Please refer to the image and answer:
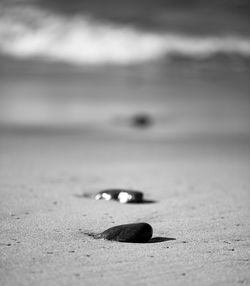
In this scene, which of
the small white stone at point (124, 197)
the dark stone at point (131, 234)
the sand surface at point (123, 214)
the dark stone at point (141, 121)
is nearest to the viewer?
the sand surface at point (123, 214)

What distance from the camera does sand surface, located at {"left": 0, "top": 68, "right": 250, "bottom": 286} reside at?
3.39 metres

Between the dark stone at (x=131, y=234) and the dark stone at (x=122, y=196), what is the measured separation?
1258 mm

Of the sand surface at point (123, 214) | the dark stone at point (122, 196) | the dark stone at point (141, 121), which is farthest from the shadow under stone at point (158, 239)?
the dark stone at point (141, 121)

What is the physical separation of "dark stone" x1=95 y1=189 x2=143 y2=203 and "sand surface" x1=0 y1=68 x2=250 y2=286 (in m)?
0.14

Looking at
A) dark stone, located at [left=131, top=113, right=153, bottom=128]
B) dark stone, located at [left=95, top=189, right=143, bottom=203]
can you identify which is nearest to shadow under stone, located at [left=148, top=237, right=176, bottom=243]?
dark stone, located at [left=95, top=189, right=143, bottom=203]

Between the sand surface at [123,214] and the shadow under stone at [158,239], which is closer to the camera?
the sand surface at [123,214]

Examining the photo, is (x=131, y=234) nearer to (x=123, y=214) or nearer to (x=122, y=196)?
(x=123, y=214)

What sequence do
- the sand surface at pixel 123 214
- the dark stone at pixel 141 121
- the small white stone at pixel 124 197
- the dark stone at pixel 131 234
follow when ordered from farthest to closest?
the dark stone at pixel 141 121
the small white stone at pixel 124 197
the dark stone at pixel 131 234
the sand surface at pixel 123 214

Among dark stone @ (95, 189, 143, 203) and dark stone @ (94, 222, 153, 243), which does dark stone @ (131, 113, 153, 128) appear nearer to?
dark stone @ (95, 189, 143, 203)

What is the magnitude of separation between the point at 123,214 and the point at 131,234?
876 mm

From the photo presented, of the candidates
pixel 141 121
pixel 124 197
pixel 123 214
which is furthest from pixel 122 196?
pixel 141 121

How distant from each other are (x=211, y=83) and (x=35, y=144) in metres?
22.7

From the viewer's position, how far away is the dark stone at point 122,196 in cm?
527

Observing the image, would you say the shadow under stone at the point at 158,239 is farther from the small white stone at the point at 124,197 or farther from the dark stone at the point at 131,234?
the small white stone at the point at 124,197
